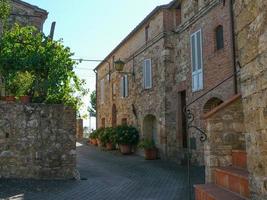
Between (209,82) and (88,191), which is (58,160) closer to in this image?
(88,191)

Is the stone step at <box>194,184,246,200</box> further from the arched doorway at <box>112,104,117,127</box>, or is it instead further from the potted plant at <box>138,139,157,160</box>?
the arched doorway at <box>112,104,117,127</box>

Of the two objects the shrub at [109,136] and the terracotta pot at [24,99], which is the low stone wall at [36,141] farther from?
the shrub at [109,136]

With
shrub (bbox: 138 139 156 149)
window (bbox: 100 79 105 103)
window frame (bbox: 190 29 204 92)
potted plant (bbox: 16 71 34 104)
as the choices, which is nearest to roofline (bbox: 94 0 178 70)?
window frame (bbox: 190 29 204 92)

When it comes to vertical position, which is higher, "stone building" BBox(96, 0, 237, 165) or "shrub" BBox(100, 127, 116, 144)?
"stone building" BBox(96, 0, 237, 165)

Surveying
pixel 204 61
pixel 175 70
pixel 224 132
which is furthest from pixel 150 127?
pixel 224 132

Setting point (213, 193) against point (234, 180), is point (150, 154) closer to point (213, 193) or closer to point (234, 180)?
point (213, 193)

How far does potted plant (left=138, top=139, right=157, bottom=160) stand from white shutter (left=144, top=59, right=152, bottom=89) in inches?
100.0

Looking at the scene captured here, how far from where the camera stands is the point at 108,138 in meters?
18.4

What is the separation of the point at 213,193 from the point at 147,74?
37.4 ft

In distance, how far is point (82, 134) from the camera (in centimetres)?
2742

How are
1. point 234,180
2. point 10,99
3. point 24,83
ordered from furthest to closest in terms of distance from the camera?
point 24,83, point 10,99, point 234,180

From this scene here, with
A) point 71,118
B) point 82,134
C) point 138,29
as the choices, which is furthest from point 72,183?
point 82,134

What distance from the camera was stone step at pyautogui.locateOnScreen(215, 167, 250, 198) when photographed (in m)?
4.45

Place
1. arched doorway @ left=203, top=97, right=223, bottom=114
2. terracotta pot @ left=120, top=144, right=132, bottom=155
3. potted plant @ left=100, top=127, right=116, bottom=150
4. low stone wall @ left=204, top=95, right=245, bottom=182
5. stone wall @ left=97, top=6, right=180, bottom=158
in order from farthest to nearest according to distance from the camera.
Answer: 1. potted plant @ left=100, top=127, right=116, bottom=150
2. terracotta pot @ left=120, top=144, right=132, bottom=155
3. stone wall @ left=97, top=6, right=180, bottom=158
4. arched doorway @ left=203, top=97, right=223, bottom=114
5. low stone wall @ left=204, top=95, right=245, bottom=182
